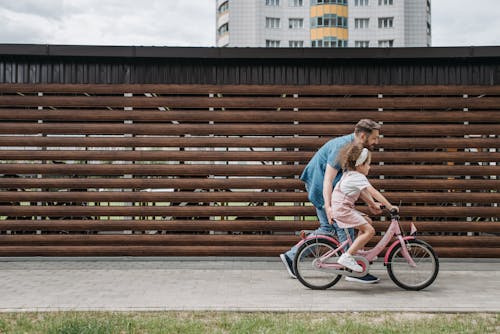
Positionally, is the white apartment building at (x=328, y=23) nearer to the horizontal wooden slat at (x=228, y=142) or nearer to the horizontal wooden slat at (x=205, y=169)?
the horizontal wooden slat at (x=228, y=142)

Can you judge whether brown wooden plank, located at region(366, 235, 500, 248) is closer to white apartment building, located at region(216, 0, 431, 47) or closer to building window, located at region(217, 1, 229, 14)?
Answer: white apartment building, located at region(216, 0, 431, 47)

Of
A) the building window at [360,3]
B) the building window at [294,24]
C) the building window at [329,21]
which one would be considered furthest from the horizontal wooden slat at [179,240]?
the building window at [360,3]

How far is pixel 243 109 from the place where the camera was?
9.83 m

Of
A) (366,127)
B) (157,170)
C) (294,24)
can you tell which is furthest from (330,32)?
(366,127)

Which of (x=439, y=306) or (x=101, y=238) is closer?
(x=439, y=306)

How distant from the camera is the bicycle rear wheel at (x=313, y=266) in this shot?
7.40 metres

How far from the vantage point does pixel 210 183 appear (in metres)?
9.63

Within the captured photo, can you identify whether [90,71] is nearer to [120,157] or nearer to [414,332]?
[120,157]

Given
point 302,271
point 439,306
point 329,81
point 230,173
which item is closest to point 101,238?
point 230,173

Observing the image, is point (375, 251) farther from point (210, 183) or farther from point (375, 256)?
point (210, 183)

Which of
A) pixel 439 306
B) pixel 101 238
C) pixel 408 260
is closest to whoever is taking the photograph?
pixel 439 306

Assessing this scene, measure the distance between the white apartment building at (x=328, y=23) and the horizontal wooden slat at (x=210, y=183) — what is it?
5216cm

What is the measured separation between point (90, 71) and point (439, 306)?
6384 mm

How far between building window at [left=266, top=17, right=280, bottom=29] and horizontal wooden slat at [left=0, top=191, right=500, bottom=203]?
5408 centimetres
